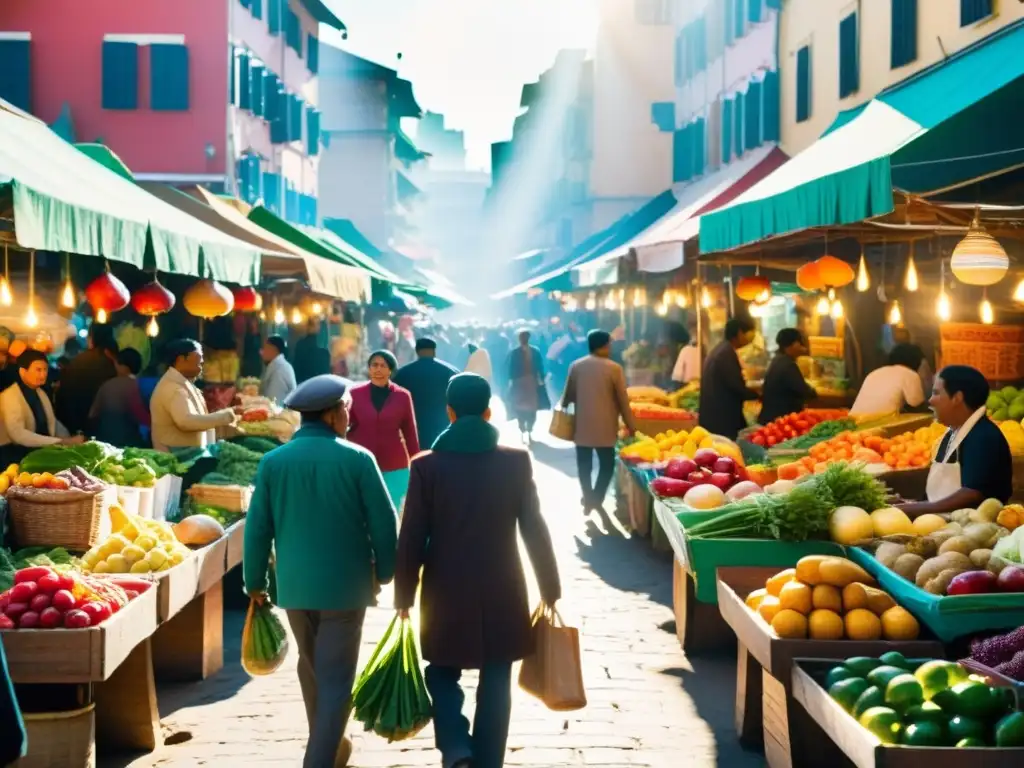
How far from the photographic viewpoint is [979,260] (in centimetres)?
789

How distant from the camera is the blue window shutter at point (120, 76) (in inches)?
950

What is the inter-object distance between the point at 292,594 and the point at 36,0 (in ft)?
71.9

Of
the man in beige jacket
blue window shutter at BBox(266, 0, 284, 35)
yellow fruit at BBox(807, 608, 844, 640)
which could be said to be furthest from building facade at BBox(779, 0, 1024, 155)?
blue window shutter at BBox(266, 0, 284, 35)

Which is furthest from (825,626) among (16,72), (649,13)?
(649,13)

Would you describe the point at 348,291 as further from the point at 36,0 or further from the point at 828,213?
the point at 36,0

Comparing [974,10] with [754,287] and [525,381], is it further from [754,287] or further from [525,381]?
[525,381]

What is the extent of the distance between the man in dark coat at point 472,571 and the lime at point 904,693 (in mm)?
1356

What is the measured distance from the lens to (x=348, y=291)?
672 inches

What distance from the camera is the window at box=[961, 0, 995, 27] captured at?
12.9m

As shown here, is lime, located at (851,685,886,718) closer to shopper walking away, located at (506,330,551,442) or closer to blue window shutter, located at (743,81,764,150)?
shopper walking away, located at (506,330,551,442)

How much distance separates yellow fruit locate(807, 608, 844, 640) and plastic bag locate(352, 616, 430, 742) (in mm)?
1785

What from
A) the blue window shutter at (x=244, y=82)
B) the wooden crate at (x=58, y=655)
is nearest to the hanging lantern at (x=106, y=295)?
the wooden crate at (x=58, y=655)

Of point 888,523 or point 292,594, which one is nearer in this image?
point 292,594

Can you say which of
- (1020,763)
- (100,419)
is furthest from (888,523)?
(100,419)
